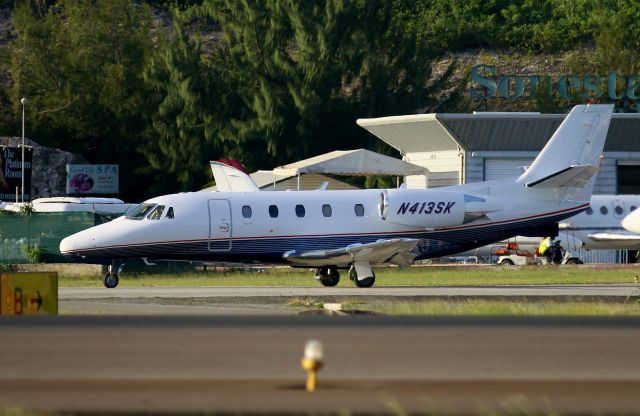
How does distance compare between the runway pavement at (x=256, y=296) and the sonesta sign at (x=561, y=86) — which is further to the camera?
the sonesta sign at (x=561, y=86)

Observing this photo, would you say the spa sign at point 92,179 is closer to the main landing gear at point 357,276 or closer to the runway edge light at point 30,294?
the main landing gear at point 357,276

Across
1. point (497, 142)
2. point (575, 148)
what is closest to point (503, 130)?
point (497, 142)

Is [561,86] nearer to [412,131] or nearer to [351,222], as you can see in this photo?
[412,131]

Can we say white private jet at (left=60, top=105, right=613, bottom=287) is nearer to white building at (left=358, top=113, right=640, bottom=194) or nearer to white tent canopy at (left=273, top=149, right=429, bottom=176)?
white tent canopy at (left=273, top=149, right=429, bottom=176)

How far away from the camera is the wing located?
3435cm

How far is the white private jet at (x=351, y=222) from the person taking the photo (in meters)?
34.2

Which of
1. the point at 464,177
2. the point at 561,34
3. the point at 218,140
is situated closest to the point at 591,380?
the point at 464,177

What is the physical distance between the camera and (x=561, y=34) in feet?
298

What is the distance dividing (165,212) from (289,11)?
3743cm

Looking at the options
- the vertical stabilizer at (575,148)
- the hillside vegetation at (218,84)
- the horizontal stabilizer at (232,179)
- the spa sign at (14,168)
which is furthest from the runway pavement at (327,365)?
the hillside vegetation at (218,84)

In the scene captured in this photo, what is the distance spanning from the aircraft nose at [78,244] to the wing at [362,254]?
5.16 m

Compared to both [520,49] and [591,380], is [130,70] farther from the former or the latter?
[591,380]

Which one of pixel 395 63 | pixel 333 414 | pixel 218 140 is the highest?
pixel 395 63

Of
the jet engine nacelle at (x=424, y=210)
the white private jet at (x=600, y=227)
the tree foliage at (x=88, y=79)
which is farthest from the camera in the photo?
the tree foliage at (x=88, y=79)
